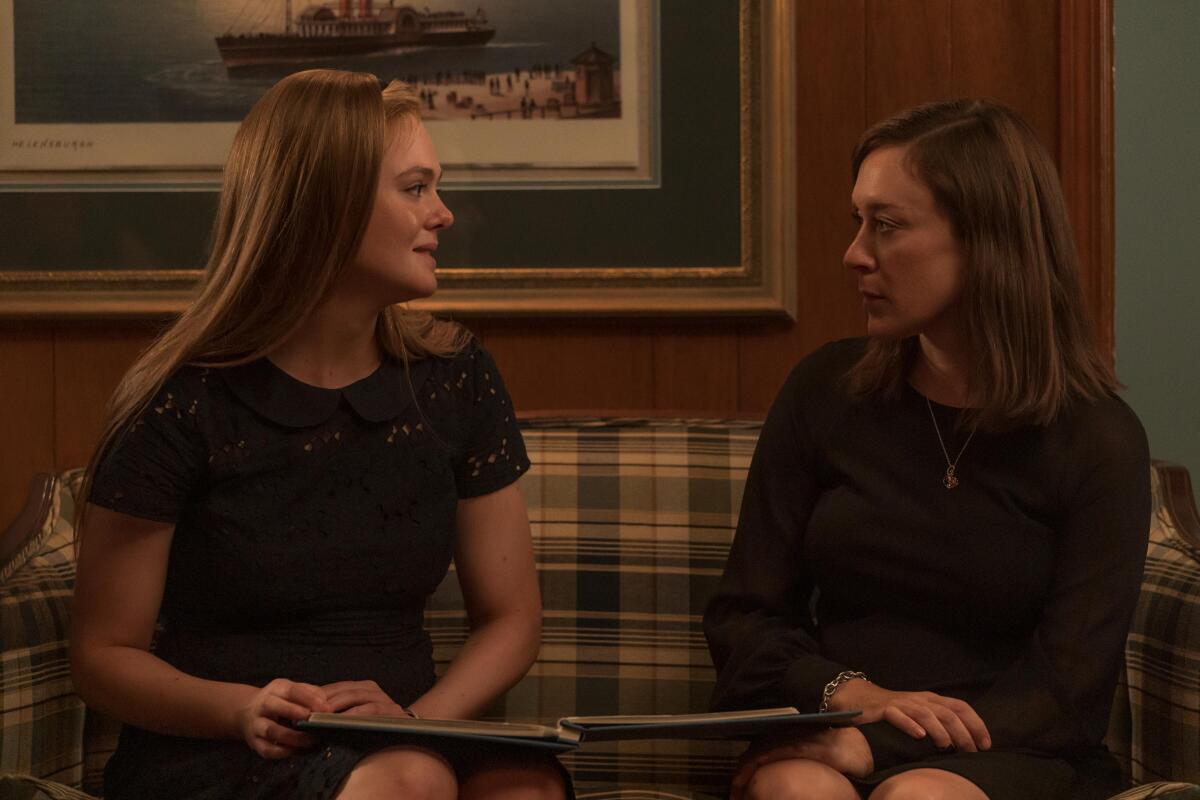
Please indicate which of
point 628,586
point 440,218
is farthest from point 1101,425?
point 440,218

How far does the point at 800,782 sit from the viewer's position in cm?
135

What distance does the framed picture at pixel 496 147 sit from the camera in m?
2.24

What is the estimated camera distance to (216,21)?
7.38ft

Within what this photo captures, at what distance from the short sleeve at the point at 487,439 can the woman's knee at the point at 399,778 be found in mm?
452

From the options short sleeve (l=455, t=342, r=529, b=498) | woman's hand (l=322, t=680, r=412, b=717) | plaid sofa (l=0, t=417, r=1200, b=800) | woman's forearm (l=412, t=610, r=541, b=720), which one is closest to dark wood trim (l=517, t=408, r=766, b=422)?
plaid sofa (l=0, t=417, r=1200, b=800)

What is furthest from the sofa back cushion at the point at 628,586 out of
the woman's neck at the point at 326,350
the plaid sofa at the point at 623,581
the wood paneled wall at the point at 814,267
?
the woman's neck at the point at 326,350

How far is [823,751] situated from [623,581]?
62 cm

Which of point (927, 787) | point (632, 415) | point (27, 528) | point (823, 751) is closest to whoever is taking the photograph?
point (927, 787)

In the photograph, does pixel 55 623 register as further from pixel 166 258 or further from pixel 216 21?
pixel 216 21

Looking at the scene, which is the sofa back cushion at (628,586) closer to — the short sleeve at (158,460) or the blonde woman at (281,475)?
the blonde woman at (281,475)

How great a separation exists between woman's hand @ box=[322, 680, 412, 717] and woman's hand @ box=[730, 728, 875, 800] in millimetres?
402

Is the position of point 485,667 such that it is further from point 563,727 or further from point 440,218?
point 440,218

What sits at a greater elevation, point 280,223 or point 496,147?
point 496,147

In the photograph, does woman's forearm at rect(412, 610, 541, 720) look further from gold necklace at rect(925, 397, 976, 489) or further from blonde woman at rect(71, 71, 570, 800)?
gold necklace at rect(925, 397, 976, 489)
